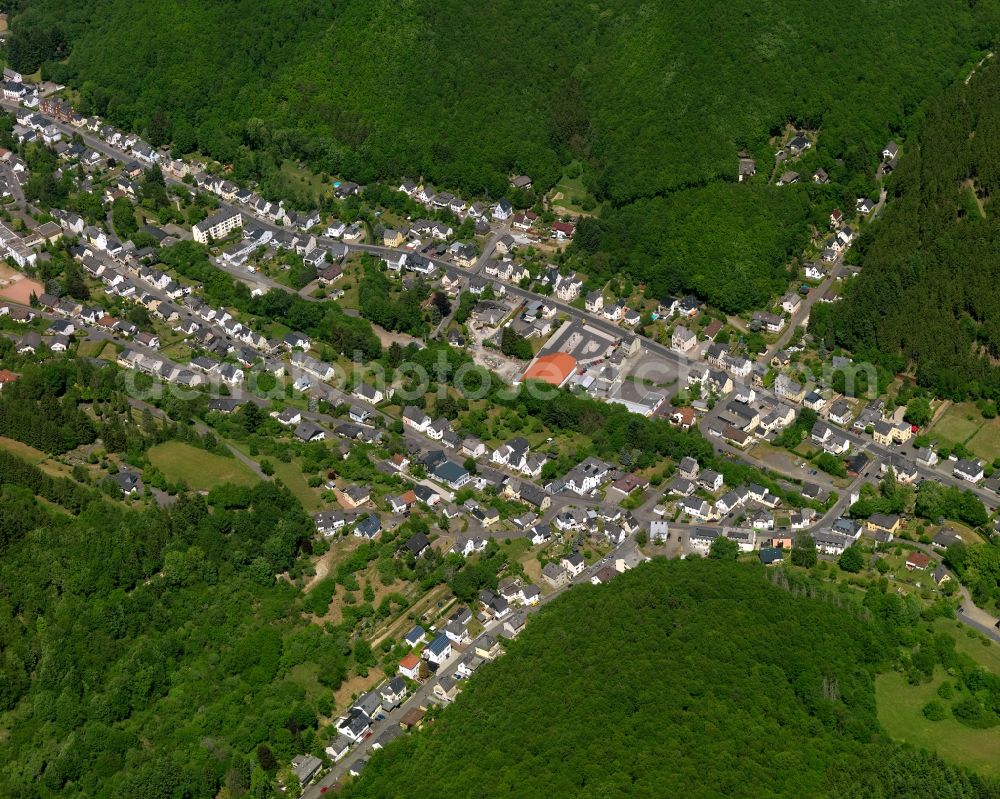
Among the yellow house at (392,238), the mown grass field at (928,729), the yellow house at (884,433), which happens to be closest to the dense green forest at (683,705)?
the mown grass field at (928,729)

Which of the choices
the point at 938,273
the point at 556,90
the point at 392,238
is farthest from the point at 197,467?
the point at 938,273

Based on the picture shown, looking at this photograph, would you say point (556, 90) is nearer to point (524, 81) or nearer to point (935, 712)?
point (524, 81)

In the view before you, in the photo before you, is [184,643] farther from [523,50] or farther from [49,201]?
[523,50]

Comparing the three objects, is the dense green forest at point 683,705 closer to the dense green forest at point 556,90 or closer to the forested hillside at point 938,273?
the forested hillside at point 938,273

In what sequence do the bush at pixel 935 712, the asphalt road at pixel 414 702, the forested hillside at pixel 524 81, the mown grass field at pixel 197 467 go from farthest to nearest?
the forested hillside at pixel 524 81 < the mown grass field at pixel 197 467 < the bush at pixel 935 712 < the asphalt road at pixel 414 702

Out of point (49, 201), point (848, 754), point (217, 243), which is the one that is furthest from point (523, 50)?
point (848, 754)

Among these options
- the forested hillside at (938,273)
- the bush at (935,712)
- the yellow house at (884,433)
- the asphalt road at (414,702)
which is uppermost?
the forested hillside at (938,273)

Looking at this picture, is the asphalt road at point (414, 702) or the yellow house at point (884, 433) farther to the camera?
the yellow house at point (884, 433)

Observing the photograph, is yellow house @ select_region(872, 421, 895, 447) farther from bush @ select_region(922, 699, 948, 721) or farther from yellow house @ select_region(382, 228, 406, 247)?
yellow house @ select_region(382, 228, 406, 247)
